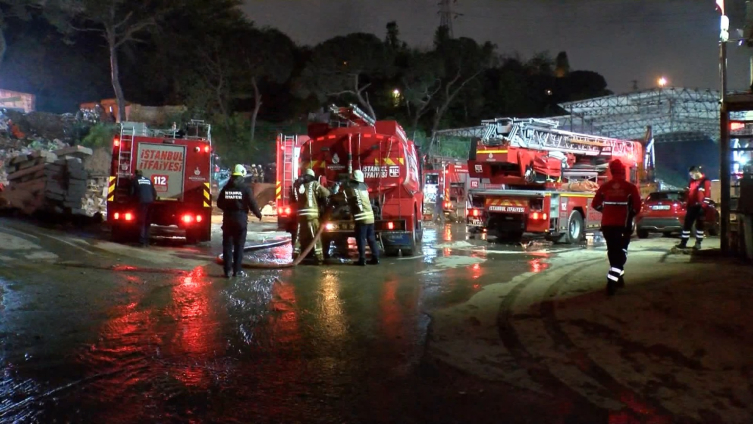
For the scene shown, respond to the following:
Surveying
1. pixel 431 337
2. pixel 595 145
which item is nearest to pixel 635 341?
pixel 431 337

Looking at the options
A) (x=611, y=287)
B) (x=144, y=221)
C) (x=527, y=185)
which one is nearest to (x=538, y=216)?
(x=527, y=185)

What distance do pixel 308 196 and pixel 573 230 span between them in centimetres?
829

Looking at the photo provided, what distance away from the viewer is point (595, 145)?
715 inches

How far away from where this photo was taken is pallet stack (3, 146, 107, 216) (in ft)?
50.3

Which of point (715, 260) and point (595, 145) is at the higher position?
point (595, 145)

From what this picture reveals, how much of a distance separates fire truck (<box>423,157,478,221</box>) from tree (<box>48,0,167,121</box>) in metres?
17.4

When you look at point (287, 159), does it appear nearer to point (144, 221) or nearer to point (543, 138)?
point (144, 221)

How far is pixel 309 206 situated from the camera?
1070 cm

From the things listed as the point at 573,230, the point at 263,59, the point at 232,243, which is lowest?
the point at 232,243

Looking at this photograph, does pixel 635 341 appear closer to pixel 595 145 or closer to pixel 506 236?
pixel 506 236

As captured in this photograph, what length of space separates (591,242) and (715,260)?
635cm

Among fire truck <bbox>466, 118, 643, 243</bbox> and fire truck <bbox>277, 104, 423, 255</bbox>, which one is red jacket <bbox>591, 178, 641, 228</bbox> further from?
fire truck <bbox>466, 118, 643, 243</bbox>

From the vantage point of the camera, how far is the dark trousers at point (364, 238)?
34.5 ft

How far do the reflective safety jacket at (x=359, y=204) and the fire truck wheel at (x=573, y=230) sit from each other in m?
7.11
